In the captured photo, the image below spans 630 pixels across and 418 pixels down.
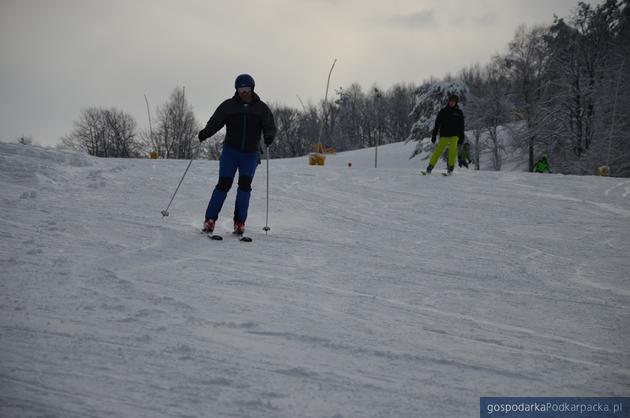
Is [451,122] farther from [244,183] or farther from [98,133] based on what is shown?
[98,133]

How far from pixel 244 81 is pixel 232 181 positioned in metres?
1.21

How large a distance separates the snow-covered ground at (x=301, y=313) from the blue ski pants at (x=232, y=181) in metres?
0.36

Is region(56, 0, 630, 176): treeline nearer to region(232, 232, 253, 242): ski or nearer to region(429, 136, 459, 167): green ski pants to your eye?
region(429, 136, 459, 167): green ski pants

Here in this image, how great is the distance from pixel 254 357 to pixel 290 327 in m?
0.39

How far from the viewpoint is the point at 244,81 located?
4.94 m

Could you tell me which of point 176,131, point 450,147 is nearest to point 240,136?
point 450,147

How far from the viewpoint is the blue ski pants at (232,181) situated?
5133 millimetres

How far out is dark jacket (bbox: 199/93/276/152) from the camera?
5.04 m

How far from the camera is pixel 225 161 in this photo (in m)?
5.15

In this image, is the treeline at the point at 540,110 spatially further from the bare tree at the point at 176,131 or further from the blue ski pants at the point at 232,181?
the blue ski pants at the point at 232,181

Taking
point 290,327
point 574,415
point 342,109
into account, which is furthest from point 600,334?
point 342,109

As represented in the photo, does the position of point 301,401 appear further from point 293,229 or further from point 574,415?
point 293,229

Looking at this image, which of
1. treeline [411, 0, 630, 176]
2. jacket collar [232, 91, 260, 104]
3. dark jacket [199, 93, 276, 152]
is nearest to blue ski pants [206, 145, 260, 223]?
dark jacket [199, 93, 276, 152]

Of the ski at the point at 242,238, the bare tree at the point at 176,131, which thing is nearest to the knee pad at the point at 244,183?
the ski at the point at 242,238
